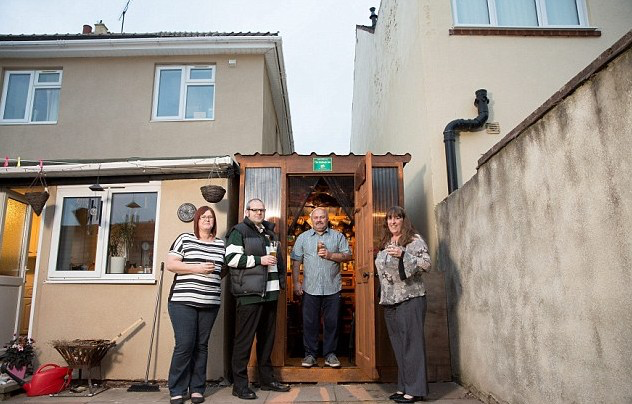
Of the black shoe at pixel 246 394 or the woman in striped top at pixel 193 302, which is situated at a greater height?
the woman in striped top at pixel 193 302

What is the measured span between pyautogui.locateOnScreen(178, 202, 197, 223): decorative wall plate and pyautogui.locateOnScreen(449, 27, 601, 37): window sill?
4673 millimetres

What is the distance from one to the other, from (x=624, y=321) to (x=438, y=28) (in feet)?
18.1

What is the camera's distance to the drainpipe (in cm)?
617

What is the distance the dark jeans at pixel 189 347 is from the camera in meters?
4.31

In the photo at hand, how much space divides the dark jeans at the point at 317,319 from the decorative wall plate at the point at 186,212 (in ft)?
6.03

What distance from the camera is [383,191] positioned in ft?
18.9

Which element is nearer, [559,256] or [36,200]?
[559,256]

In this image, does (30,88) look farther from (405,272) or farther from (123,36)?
(405,272)

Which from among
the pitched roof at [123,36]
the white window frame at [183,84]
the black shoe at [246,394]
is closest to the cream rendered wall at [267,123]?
the pitched roof at [123,36]

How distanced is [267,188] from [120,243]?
215 centimetres

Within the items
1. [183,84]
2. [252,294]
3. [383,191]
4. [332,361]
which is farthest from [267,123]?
[332,361]

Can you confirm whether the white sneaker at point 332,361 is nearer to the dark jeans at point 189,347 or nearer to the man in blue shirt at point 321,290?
the man in blue shirt at point 321,290

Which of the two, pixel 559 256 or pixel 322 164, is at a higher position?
pixel 322 164

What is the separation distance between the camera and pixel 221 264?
467 cm
